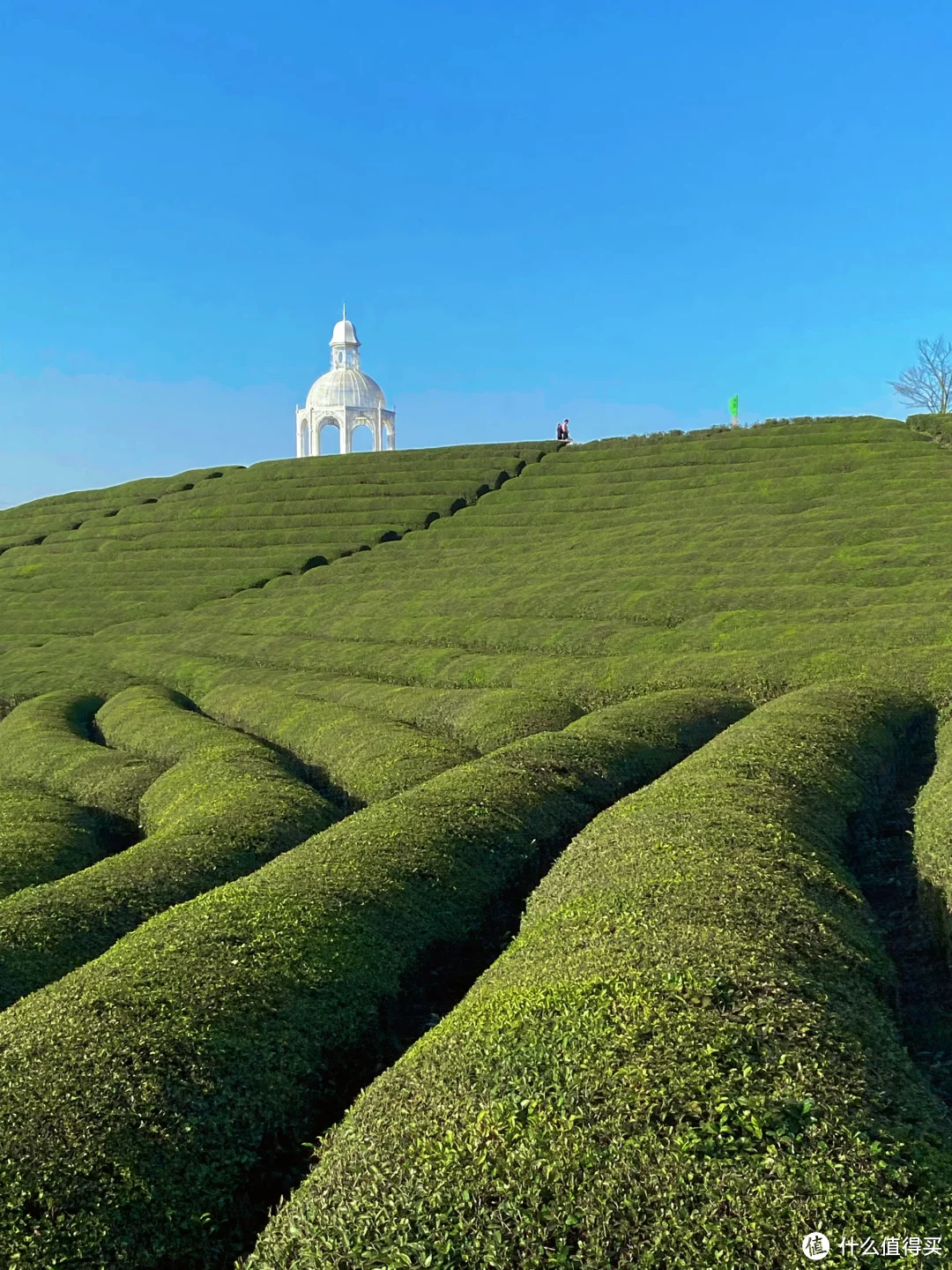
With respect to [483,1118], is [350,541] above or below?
above

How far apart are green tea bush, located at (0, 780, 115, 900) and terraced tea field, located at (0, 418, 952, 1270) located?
0.11m

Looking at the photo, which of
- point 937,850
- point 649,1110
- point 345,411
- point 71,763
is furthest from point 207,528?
point 649,1110

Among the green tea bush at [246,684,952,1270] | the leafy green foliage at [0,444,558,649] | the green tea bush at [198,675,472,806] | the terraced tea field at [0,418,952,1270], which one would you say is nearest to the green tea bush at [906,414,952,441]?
the leafy green foliage at [0,444,558,649]

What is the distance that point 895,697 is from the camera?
27984 millimetres

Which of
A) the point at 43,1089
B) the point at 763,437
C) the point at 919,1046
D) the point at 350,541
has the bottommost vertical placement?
the point at 919,1046

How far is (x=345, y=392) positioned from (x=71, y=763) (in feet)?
297

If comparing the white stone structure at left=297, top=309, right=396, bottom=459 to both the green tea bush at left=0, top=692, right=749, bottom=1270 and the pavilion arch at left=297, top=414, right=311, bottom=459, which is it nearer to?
the pavilion arch at left=297, top=414, right=311, bottom=459

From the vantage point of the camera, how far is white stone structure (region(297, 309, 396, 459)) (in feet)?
375

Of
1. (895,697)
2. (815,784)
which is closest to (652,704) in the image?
(895,697)

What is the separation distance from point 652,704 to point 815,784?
967 cm

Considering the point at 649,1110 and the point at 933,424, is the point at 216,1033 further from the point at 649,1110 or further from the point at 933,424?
the point at 933,424

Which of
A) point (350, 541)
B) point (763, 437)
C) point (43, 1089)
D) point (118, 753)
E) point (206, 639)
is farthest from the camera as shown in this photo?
point (763, 437)

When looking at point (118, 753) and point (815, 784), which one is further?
point (118, 753)

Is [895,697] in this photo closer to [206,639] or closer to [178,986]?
[178,986]
